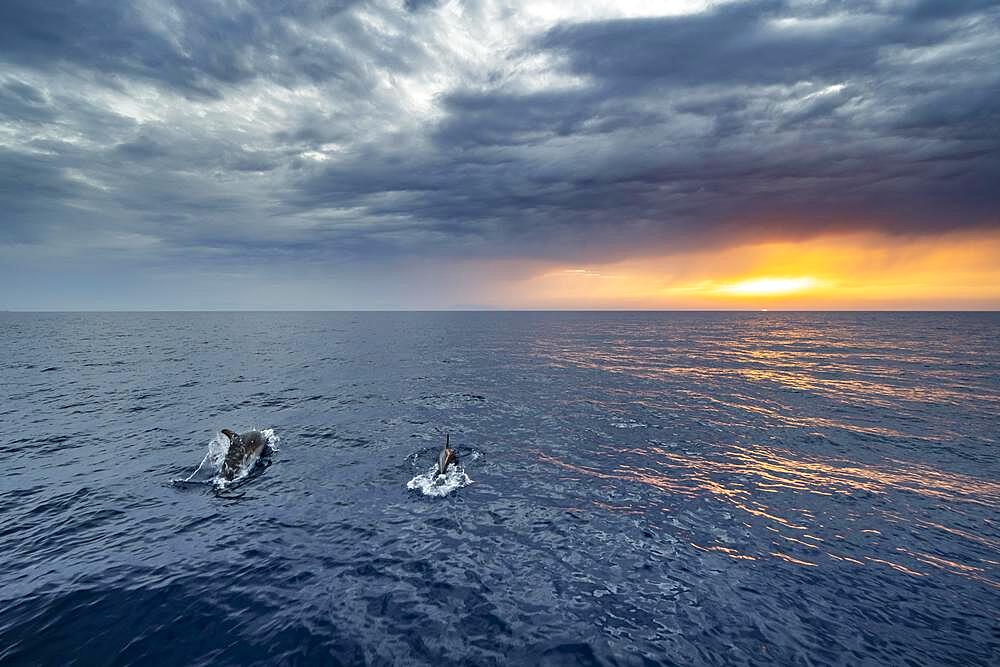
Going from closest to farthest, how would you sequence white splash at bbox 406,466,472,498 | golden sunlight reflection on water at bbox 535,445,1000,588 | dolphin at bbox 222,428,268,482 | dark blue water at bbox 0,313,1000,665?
dark blue water at bbox 0,313,1000,665 → golden sunlight reflection on water at bbox 535,445,1000,588 → white splash at bbox 406,466,472,498 → dolphin at bbox 222,428,268,482

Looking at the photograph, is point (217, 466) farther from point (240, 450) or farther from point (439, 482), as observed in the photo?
point (439, 482)

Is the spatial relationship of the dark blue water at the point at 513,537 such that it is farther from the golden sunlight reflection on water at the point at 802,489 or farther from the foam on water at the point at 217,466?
the foam on water at the point at 217,466

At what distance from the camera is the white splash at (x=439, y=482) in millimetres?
19250

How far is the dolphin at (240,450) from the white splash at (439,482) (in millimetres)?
9453

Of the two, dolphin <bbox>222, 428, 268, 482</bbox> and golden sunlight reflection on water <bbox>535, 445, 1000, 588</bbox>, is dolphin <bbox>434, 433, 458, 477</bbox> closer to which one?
golden sunlight reflection on water <bbox>535, 445, 1000, 588</bbox>

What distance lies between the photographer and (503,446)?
2545cm

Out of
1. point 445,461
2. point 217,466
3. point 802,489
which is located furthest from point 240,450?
point 802,489

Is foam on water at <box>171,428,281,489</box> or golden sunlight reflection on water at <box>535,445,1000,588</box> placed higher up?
foam on water at <box>171,428,281,489</box>

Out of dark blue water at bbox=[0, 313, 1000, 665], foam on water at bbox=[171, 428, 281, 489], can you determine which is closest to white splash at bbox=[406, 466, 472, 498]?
dark blue water at bbox=[0, 313, 1000, 665]

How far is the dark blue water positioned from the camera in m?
10.6

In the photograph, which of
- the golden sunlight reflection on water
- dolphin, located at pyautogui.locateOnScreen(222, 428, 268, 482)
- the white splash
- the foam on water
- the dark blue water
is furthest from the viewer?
dolphin, located at pyautogui.locateOnScreen(222, 428, 268, 482)

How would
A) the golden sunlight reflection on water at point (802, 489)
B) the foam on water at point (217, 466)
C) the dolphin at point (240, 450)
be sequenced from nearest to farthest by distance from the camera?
the golden sunlight reflection on water at point (802, 489), the foam on water at point (217, 466), the dolphin at point (240, 450)

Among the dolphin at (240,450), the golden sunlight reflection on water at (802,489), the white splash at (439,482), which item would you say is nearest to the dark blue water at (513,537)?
the golden sunlight reflection on water at (802,489)

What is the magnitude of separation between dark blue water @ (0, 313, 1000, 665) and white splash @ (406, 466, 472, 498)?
0.52 m
